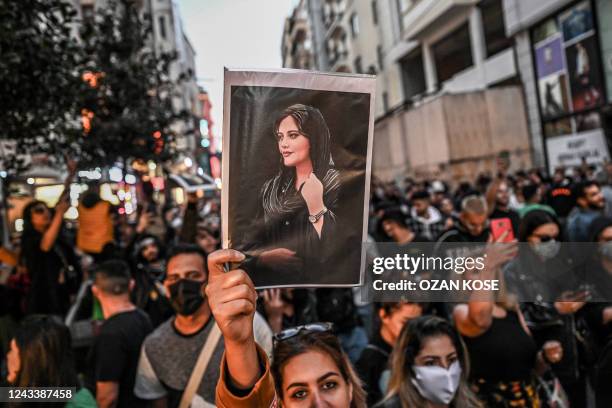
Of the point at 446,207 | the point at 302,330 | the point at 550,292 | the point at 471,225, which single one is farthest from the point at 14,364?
the point at 446,207

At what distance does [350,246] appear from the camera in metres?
1.71

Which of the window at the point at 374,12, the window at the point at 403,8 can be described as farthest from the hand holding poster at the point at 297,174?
the window at the point at 374,12

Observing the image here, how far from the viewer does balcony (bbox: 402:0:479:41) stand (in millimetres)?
21609

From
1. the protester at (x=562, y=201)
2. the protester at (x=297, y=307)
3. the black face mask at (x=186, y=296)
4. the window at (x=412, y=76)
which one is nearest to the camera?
the black face mask at (x=186, y=296)

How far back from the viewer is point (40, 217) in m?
5.52

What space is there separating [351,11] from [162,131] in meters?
25.4

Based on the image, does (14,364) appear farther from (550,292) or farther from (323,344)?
(550,292)

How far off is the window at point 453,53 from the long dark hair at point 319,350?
74.4 ft

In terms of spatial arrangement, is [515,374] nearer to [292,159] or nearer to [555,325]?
[555,325]

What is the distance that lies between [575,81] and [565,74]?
60 cm

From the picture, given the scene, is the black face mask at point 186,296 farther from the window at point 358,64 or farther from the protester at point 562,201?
the window at point 358,64

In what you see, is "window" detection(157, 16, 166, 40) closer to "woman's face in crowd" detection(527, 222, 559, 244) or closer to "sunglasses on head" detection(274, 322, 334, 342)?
"woman's face in crowd" detection(527, 222, 559, 244)

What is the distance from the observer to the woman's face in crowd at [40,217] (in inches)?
217

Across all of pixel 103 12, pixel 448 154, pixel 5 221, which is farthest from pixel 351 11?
pixel 5 221
